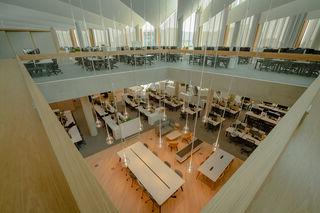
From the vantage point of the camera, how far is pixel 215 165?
20.6 ft

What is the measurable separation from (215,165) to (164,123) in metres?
4.53

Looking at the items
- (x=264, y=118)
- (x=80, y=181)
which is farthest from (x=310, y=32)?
(x=80, y=181)

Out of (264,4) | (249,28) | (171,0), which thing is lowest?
(249,28)

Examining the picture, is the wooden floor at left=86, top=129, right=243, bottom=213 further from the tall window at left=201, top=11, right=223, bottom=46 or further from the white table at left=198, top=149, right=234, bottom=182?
the tall window at left=201, top=11, right=223, bottom=46

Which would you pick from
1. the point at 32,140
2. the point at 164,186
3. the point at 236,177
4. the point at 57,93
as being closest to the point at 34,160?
the point at 32,140

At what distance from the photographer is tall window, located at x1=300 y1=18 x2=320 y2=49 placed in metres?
10.2

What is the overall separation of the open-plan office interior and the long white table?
0.13ft

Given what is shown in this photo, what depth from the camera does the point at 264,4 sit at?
9.95m

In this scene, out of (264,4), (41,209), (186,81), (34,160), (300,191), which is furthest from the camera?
(264,4)

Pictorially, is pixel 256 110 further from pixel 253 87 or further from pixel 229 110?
pixel 253 87

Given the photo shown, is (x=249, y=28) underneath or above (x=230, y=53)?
above

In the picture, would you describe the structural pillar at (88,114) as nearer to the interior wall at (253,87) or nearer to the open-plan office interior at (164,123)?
the open-plan office interior at (164,123)

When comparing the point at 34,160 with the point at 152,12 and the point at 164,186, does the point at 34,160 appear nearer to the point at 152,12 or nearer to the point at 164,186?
the point at 164,186

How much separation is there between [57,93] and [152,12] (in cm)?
1116
